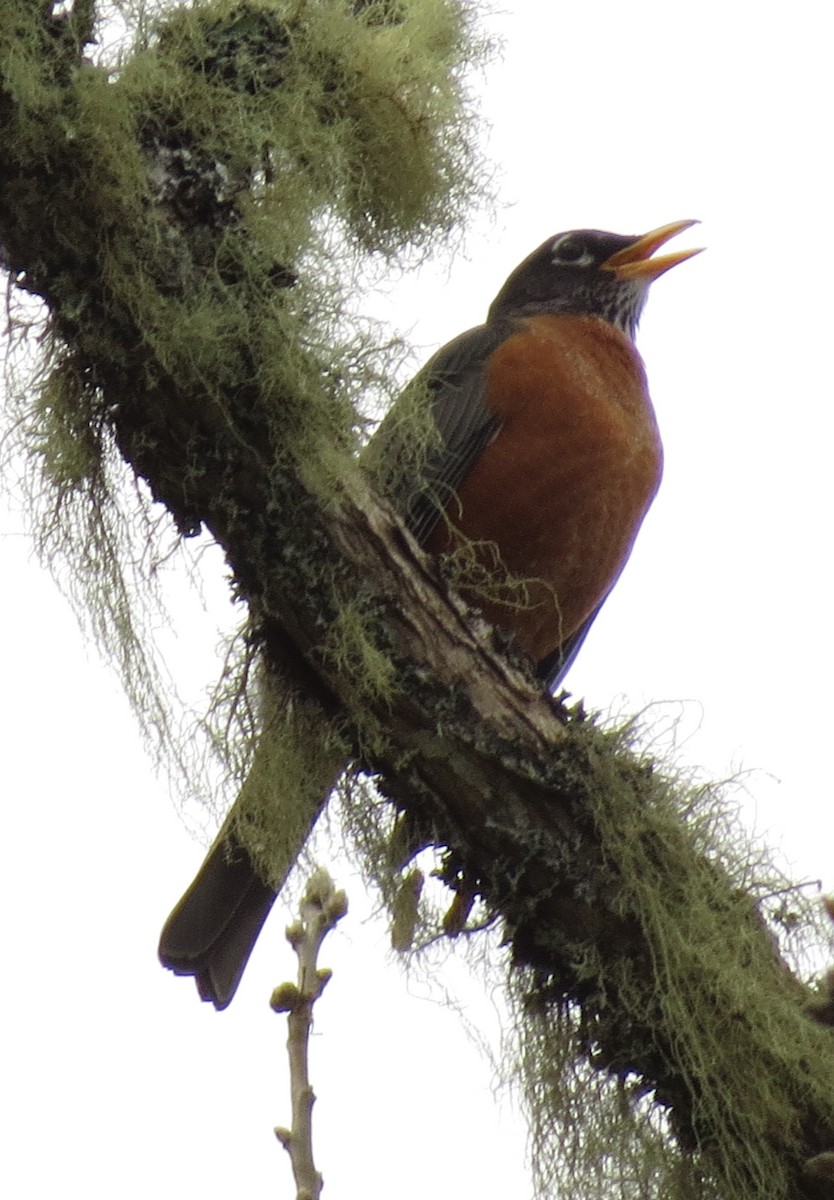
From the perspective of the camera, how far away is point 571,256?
15.0ft

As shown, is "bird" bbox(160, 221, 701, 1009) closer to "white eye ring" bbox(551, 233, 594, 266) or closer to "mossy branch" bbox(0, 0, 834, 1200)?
"white eye ring" bbox(551, 233, 594, 266)

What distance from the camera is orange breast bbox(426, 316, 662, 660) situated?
3578mm

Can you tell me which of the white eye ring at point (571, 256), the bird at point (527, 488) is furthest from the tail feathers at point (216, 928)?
the white eye ring at point (571, 256)

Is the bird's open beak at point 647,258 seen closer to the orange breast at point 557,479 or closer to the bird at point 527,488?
the bird at point 527,488

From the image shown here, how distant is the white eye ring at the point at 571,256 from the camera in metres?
4.55

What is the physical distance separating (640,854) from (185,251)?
4.02ft

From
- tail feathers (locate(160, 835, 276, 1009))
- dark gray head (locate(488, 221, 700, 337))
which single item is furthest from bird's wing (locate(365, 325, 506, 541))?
tail feathers (locate(160, 835, 276, 1009))

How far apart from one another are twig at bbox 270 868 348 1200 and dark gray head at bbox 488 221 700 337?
2.34m

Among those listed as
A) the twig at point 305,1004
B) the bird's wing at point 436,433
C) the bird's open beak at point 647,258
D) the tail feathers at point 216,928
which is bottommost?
the twig at point 305,1004

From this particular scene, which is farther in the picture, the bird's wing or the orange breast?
the orange breast

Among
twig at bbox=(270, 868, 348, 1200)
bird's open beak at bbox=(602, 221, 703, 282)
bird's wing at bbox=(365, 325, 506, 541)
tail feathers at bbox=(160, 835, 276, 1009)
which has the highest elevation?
bird's open beak at bbox=(602, 221, 703, 282)

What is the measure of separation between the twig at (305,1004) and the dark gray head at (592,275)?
7.67ft

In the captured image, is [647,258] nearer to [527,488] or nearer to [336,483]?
[527,488]

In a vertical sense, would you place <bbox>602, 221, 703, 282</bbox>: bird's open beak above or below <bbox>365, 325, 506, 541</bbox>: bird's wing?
above
